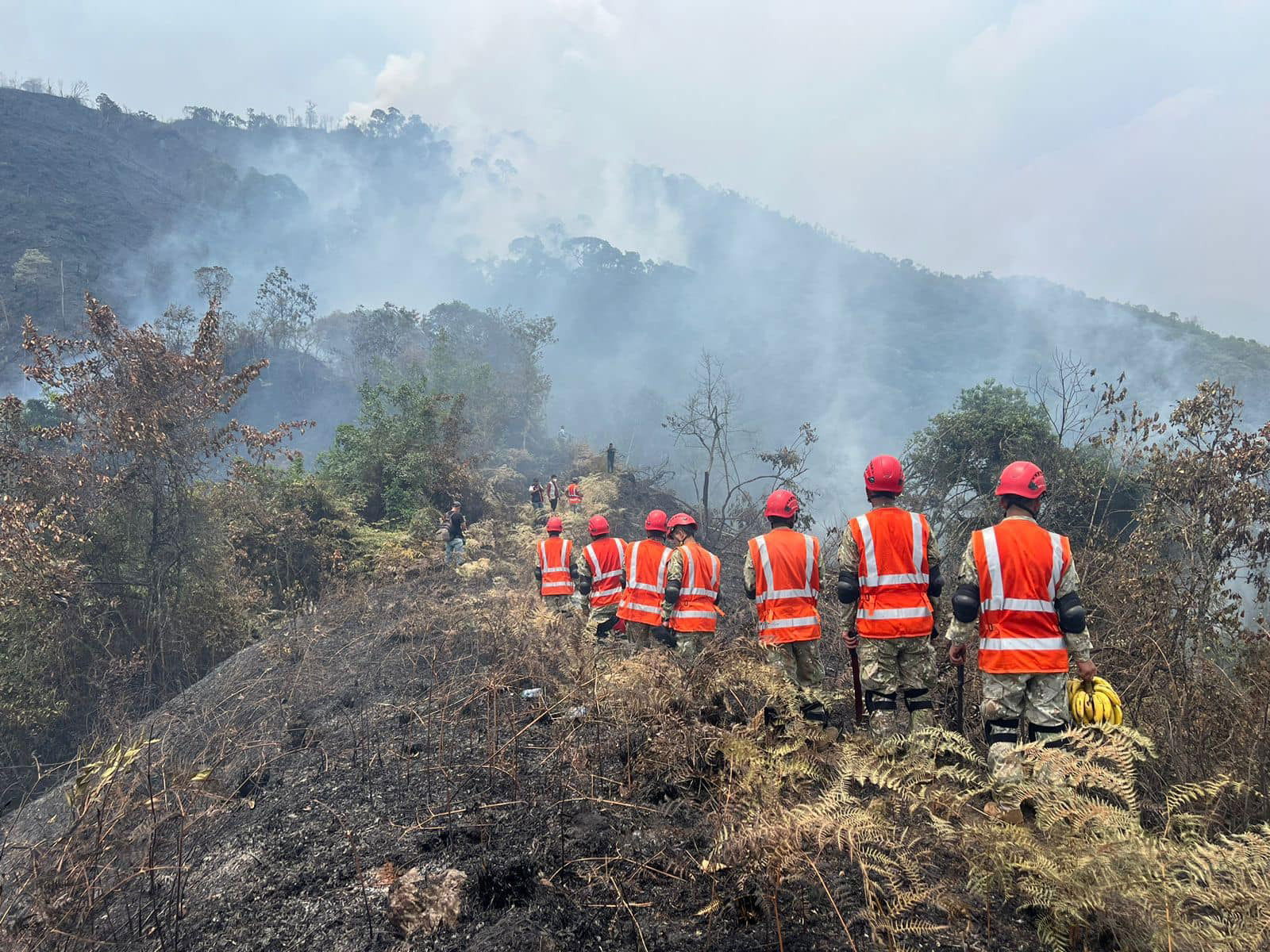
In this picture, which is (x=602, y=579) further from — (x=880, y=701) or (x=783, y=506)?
(x=880, y=701)

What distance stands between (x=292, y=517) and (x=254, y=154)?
98715 mm

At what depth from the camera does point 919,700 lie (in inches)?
164

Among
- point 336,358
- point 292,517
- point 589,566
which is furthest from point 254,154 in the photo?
point 589,566

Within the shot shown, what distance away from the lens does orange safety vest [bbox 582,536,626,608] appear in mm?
7223

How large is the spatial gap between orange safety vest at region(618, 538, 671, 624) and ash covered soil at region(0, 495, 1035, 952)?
1.20 m

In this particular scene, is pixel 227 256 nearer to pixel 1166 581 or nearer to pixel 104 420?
pixel 104 420

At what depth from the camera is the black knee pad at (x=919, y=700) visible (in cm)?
415

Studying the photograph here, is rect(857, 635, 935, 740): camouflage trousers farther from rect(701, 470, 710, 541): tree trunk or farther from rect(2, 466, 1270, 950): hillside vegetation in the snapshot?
rect(701, 470, 710, 541): tree trunk

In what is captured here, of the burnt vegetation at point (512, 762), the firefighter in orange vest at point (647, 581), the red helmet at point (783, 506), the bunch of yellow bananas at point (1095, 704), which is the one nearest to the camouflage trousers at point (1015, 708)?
the bunch of yellow bananas at point (1095, 704)

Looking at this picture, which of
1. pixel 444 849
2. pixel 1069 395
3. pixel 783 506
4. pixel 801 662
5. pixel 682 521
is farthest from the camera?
pixel 1069 395

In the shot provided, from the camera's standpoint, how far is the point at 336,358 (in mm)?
51469

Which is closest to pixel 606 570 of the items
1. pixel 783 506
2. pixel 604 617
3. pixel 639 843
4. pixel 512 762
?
pixel 604 617

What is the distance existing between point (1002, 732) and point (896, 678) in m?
0.70

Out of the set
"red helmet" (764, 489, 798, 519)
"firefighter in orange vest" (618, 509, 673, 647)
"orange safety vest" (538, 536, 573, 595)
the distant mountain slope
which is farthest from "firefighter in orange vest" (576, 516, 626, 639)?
the distant mountain slope
